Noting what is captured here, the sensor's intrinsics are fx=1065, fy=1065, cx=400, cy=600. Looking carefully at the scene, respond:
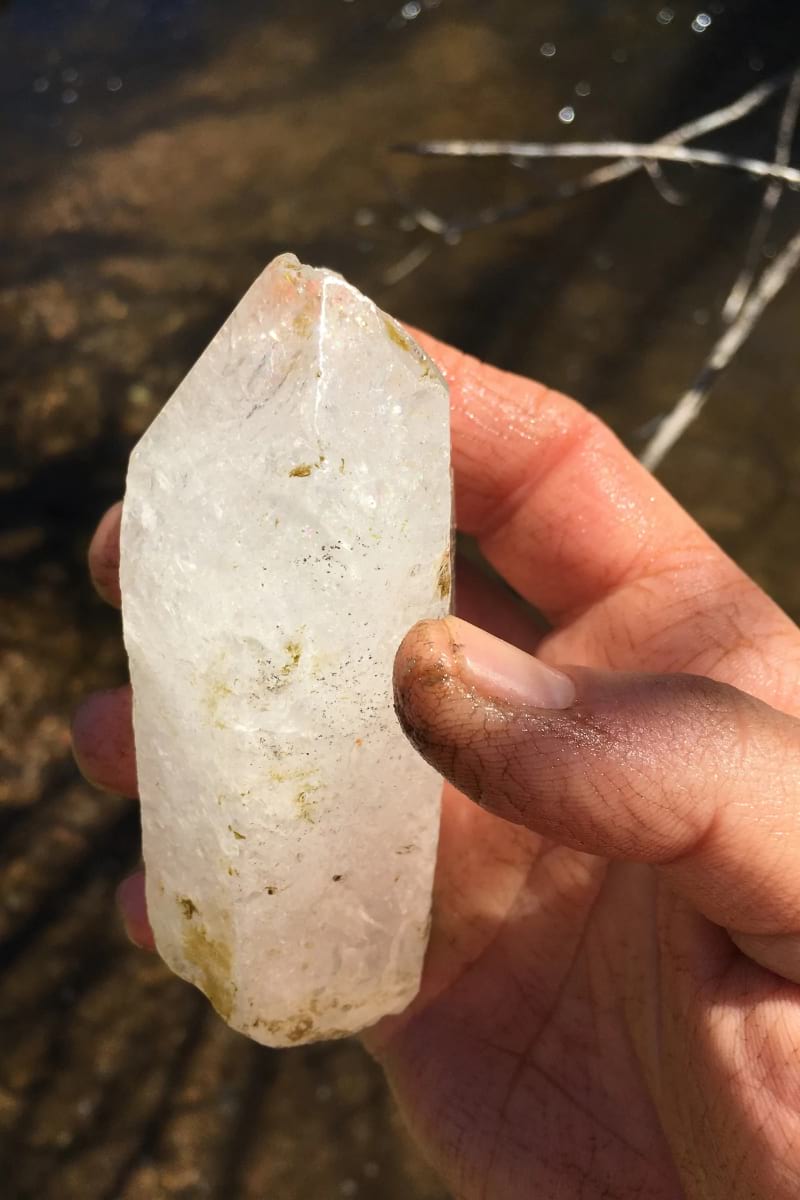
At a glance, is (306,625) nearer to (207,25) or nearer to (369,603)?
(369,603)

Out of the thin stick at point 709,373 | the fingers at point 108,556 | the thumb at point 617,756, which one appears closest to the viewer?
the thumb at point 617,756

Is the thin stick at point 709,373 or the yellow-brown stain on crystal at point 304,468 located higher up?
the yellow-brown stain on crystal at point 304,468

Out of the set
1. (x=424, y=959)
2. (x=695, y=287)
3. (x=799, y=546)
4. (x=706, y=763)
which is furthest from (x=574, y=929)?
(x=695, y=287)

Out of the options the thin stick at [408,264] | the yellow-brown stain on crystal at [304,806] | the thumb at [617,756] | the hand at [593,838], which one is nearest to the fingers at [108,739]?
the hand at [593,838]

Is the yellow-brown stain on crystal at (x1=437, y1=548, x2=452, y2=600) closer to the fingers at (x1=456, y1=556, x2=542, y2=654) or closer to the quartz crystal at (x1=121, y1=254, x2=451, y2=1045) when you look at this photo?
the quartz crystal at (x1=121, y1=254, x2=451, y2=1045)

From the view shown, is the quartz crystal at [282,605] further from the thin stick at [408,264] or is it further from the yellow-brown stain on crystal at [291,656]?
the thin stick at [408,264]

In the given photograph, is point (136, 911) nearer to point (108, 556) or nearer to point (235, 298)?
point (108, 556)

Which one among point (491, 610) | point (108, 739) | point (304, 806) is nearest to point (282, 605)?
point (304, 806)
